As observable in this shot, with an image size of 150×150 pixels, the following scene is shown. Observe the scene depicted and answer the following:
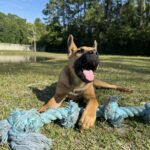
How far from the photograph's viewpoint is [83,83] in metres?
4.62

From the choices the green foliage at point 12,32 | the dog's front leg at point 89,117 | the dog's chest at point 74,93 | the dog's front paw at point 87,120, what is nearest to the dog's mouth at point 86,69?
the dog's chest at point 74,93

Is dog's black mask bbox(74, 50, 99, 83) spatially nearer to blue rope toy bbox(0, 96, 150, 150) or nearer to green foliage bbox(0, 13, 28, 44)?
blue rope toy bbox(0, 96, 150, 150)

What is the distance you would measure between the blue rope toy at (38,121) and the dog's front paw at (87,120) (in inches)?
2.8

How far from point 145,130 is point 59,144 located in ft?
3.26

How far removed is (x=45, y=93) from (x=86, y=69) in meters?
1.29

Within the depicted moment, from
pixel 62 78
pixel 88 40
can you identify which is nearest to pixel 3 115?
pixel 62 78

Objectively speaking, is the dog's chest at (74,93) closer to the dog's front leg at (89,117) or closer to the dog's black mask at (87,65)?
the dog's black mask at (87,65)

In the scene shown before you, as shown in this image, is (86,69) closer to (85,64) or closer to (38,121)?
(85,64)

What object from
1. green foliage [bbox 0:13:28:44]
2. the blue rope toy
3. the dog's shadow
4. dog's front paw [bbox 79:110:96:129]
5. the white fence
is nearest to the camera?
the blue rope toy

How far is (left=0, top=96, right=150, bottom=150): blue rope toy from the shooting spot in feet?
9.05

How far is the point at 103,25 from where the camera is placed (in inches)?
1852

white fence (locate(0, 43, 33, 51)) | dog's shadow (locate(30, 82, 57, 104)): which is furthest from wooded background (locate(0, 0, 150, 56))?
dog's shadow (locate(30, 82, 57, 104))

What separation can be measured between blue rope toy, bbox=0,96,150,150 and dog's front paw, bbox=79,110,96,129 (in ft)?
0.23

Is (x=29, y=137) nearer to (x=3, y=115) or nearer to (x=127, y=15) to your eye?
(x=3, y=115)
